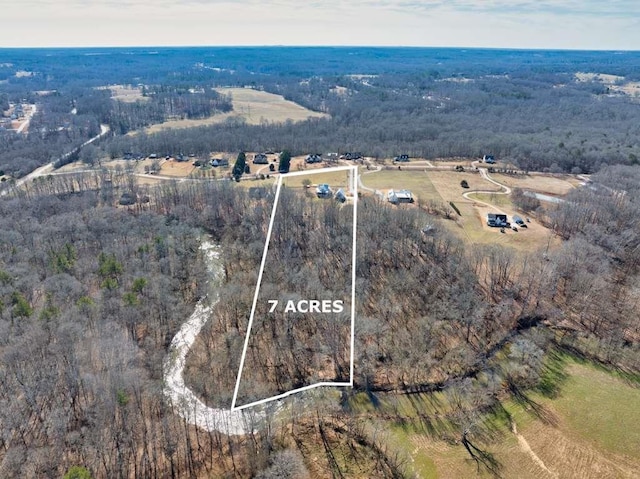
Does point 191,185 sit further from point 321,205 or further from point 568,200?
point 568,200

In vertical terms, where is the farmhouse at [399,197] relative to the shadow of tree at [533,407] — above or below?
above

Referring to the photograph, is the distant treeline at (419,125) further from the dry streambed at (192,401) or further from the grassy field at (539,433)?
the dry streambed at (192,401)

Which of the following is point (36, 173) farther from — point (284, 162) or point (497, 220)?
point (497, 220)

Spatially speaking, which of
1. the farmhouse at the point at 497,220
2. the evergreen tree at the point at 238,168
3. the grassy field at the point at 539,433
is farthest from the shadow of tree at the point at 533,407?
the evergreen tree at the point at 238,168

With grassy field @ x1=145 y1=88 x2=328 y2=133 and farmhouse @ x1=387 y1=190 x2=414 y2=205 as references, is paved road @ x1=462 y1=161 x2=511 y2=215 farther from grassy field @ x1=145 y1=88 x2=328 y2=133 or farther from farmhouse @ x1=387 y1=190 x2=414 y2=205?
grassy field @ x1=145 y1=88 x2=328 y2=133

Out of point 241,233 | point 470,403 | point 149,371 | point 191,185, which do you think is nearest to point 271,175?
point 191,185

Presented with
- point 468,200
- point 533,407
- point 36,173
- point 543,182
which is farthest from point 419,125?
point 533,407
